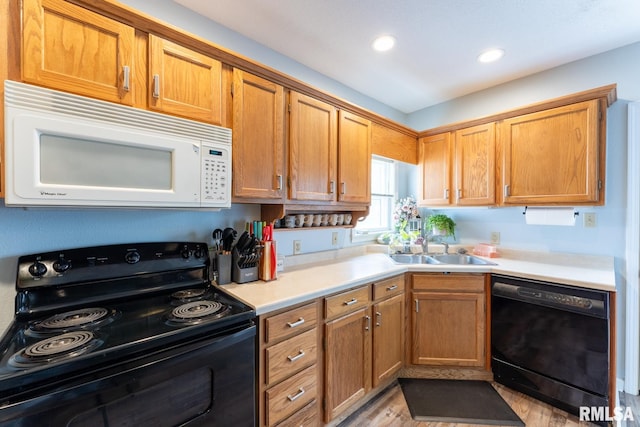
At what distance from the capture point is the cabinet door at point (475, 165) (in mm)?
2375

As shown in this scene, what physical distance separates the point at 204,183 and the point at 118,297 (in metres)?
0.68

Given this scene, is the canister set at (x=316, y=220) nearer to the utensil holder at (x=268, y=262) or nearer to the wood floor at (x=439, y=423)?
the utensil holder at (x=268, y=262)

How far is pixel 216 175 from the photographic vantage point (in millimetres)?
1369

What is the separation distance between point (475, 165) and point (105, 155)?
2.71m

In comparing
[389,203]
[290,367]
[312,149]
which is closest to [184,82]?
[312,149]

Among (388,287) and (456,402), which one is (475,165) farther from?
(456,402)

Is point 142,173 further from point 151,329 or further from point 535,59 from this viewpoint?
point 535,59

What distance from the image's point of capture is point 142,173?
1186 mm

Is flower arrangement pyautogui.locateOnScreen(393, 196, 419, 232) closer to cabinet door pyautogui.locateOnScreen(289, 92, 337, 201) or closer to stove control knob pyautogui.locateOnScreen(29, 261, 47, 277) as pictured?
cabinet door pyautogui.locateOnScreen(289, 92, 337, 201)

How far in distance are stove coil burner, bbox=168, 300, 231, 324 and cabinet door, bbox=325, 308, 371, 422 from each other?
2.14 feet

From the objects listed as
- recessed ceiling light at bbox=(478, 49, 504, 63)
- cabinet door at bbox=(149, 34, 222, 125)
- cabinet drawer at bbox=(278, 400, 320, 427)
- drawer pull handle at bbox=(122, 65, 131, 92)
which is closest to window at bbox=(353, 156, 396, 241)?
recessed ceiling light at bbox=(478, 49, 504, 63)

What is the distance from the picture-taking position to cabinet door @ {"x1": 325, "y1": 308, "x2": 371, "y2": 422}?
1569mm

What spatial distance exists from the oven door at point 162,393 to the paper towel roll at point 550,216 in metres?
2.40

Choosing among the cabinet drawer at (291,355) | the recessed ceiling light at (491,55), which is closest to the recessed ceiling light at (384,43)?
the recessed ceiling light at (491,55)
